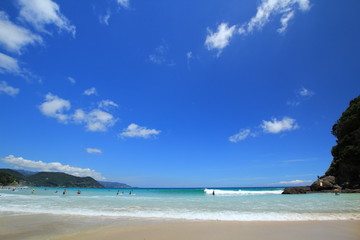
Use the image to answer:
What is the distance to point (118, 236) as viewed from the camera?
7637mm

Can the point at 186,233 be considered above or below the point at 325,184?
below

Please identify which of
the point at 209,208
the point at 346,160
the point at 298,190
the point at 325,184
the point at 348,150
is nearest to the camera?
the point at 209,208

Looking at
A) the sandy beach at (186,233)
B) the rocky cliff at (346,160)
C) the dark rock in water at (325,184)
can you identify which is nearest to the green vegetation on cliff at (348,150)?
the rocky cliff at (346,160)

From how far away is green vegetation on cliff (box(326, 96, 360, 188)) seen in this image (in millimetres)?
40500

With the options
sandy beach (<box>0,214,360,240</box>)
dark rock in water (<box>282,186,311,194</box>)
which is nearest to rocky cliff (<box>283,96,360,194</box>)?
dark rock in water (<box>282,186,311,194</box>)

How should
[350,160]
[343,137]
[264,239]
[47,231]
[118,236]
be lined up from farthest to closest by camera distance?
[343,137], [350,160], [47,231], [118,236], [264,239]

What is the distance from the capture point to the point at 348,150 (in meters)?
41.4

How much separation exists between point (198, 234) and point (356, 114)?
1984 inches

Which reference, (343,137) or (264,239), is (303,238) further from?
(343,137)

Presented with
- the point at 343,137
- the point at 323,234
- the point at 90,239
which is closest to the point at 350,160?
the point at 343,137

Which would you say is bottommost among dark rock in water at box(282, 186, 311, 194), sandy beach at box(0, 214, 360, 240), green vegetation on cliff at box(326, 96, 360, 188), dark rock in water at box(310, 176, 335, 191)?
sandy beach at box(0, 214, 360, 240)

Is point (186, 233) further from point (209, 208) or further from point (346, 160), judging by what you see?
point (346, 160)

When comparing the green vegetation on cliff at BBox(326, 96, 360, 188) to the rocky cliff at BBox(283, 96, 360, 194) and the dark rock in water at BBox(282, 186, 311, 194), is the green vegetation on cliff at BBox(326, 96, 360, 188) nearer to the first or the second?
the rocky cliff at BBox(283, 96, 360, 194)

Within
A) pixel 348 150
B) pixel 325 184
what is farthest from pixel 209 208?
pixel 325 184
